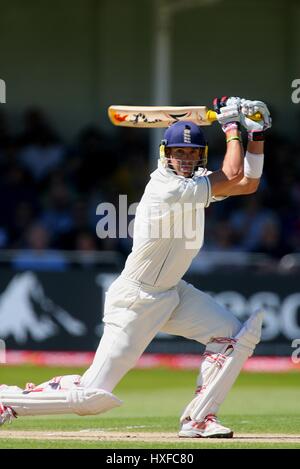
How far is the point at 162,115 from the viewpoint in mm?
7000

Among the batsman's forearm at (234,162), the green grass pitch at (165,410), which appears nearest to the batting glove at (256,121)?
the batsman's forearm at (234,162)

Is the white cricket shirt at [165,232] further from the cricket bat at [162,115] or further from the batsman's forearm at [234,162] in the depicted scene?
the cricket bat at [162,115]

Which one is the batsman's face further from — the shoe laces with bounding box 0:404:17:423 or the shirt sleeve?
the shoe laces with bounding box 0:404:17:423

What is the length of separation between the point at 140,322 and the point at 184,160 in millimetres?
883

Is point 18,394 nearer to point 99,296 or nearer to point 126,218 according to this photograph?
point 126,218

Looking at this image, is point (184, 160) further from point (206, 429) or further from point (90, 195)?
point (90, 195)

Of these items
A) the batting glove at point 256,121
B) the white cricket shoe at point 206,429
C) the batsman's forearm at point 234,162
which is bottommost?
the white cricket shoe at point 206,429

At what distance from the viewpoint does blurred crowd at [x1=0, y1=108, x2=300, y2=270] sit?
526 inches

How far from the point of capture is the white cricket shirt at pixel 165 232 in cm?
643

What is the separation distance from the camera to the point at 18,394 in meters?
6.42

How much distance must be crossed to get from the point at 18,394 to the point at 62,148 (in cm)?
865

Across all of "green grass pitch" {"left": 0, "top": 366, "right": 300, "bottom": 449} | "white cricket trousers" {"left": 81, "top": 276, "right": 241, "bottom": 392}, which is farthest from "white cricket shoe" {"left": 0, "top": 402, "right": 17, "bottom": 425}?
"white cricket trousers" {"left": 81, "top": 276, "right": 241, "bottom": 392}

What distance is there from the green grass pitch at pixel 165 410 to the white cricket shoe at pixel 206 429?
0.16 meters
